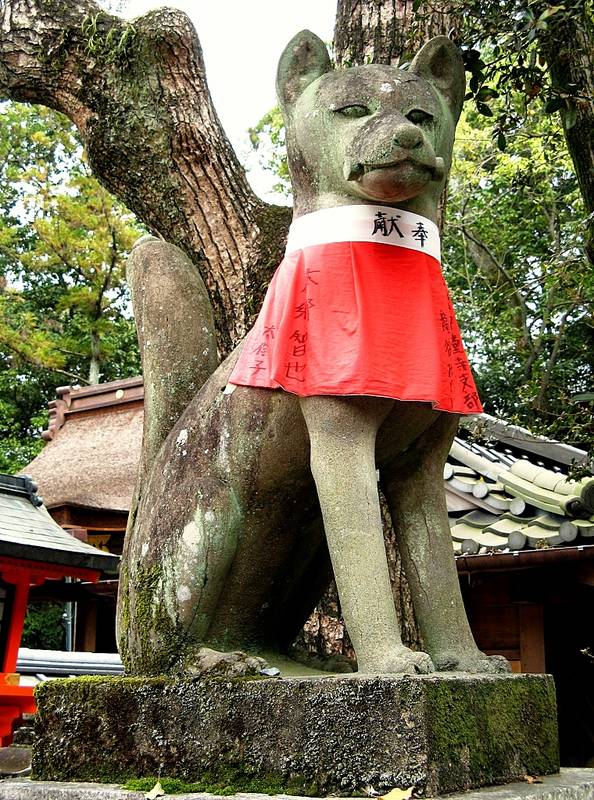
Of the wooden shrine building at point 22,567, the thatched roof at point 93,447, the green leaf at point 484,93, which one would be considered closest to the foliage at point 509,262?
the thatched roof at point 93,447

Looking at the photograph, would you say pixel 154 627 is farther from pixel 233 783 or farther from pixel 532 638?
pixel 532 638

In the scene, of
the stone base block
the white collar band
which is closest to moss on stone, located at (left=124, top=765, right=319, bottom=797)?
the stone base block

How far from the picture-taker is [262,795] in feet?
6.63

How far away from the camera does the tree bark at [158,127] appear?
3963 millimetres

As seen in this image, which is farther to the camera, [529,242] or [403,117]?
[529,242]

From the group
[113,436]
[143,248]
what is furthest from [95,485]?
[143,248]

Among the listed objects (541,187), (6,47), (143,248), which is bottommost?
(143,248)

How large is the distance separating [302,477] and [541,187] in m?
11.2

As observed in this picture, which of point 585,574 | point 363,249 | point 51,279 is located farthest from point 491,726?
point 51,279

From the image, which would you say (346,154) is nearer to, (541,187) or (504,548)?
(504,548)

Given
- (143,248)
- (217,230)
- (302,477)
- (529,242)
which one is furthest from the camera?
(529,242)

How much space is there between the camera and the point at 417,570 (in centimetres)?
248

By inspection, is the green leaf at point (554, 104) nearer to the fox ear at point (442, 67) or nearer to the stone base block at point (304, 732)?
the fox ear at point (442, 67)

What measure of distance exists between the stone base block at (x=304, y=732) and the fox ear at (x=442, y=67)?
154 centimetres
